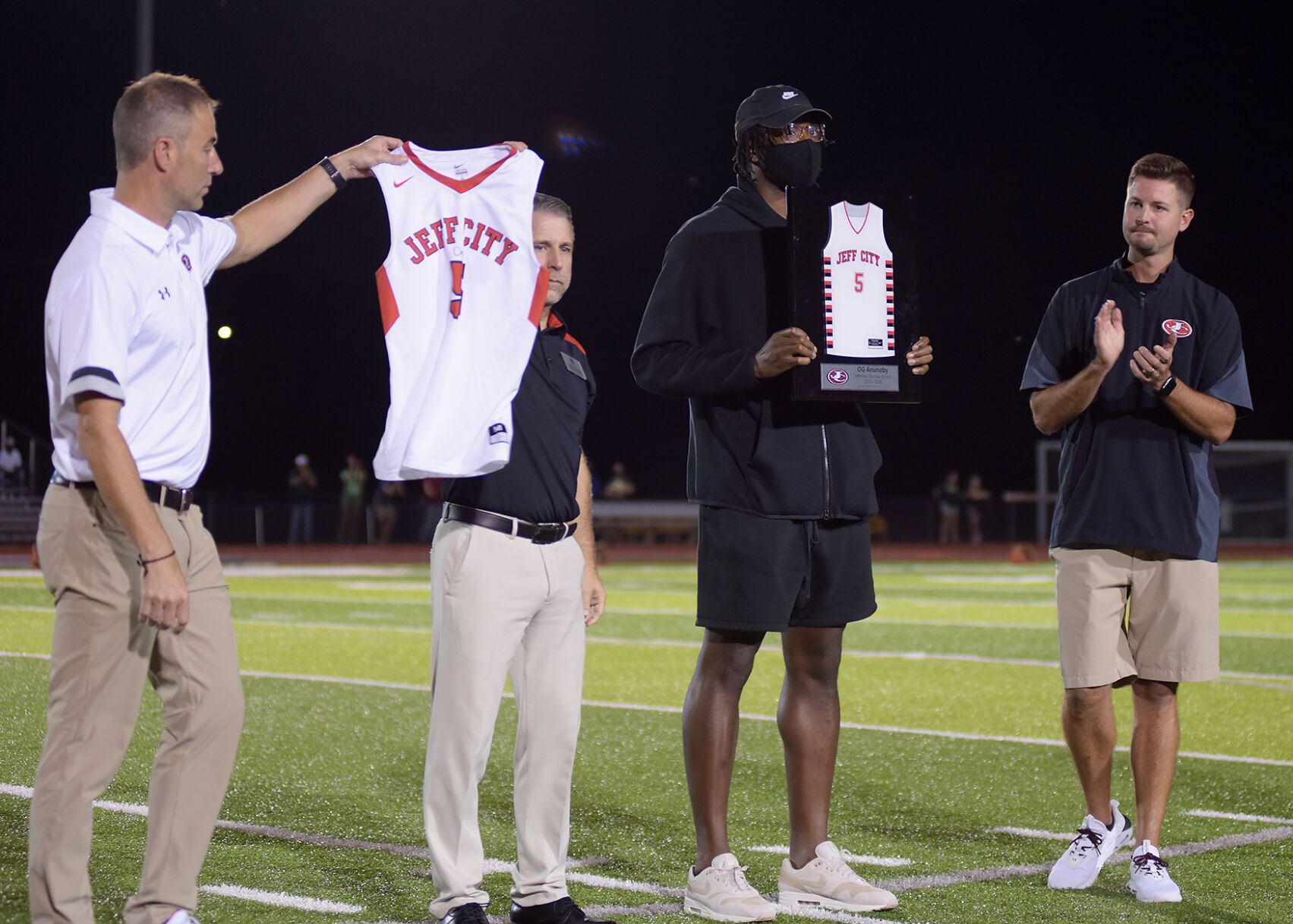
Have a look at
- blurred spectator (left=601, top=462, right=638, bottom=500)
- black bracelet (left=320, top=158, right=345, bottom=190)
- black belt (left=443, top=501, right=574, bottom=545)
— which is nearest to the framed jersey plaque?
black belt (left=443, top=501, right=574, bottom=545)

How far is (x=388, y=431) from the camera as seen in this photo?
3613mm

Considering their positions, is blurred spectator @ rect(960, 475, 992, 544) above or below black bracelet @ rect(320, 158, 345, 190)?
below

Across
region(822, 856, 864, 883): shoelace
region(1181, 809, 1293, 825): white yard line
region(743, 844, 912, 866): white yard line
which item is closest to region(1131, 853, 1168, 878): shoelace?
region(743, 844, 912, 866): white yard line

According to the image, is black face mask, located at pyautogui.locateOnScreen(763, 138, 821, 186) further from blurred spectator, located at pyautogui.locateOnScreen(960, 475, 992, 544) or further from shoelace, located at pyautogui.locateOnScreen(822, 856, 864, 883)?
blurred spectator, located at pyautogui.locateOnScreen(960, 475, 992, 544)

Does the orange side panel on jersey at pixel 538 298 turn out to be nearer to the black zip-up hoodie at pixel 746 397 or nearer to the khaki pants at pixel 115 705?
the black zip-up hoodie at pixel 746 397

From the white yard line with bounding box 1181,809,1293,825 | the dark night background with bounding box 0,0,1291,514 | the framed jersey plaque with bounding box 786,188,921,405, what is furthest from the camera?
the dark night background with bounding box 0,0,1291,514

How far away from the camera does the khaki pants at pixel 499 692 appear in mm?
3619

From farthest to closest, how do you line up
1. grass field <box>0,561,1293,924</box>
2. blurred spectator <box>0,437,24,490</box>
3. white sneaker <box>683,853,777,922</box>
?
blurred spectator <box>0,437,24,490</box>, grass field <box>0,561,1293,924</box>, white sneaker <box>683,853,777,922</box>

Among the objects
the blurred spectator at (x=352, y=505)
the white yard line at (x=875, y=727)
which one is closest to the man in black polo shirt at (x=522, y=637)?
the white yard line at (x=875, y=727)

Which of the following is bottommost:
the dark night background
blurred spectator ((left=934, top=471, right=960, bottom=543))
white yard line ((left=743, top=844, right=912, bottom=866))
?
blurred spectator ((left=934, top=471, right=960, bottom=543))

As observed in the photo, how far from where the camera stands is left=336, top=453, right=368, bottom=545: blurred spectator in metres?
28.8

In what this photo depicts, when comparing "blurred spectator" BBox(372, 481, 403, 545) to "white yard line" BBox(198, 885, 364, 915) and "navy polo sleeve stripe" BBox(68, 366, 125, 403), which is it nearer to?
"white yard line" BBox(198, 885, 364, 915)

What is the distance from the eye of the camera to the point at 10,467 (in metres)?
27.5

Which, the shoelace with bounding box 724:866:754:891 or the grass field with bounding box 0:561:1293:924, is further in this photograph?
the grass field with bounding box 0:561:1293:924
